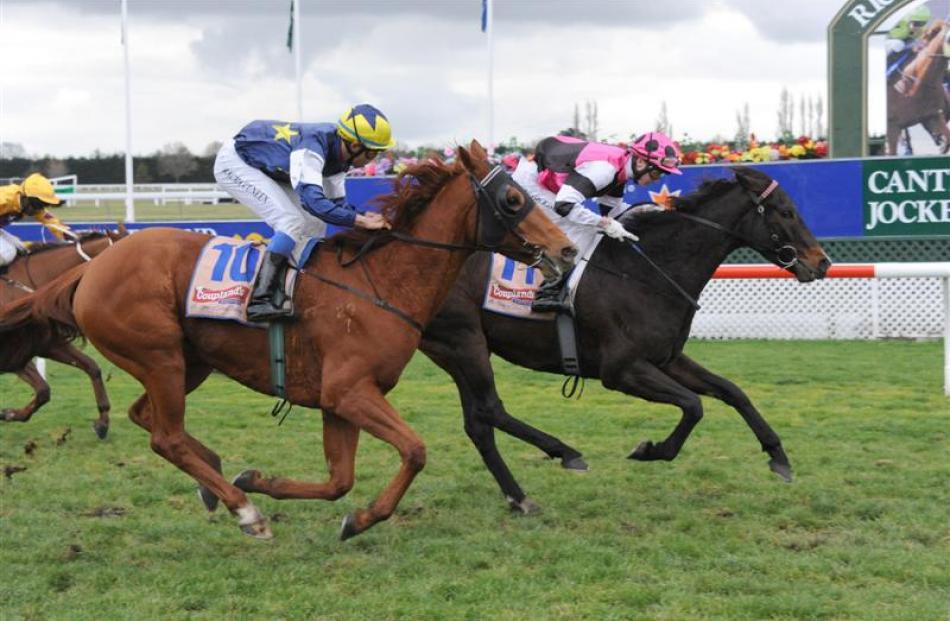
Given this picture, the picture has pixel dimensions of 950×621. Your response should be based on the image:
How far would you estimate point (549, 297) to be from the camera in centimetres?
618

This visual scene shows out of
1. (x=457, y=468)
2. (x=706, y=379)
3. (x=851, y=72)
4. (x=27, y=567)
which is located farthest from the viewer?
(x=851, y=72)

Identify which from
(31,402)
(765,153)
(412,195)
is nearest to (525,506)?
(412,195)

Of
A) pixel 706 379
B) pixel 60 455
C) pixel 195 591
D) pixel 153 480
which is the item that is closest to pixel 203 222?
pixel 60 455

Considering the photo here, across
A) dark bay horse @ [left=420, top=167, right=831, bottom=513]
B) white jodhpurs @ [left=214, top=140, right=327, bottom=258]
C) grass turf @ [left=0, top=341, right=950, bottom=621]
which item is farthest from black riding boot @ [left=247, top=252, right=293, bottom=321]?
dark bay horse @ [left=420, top=167, right=831, bottom=513]

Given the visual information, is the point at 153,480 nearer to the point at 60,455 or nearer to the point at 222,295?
the point at 60,455

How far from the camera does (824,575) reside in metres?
4.62

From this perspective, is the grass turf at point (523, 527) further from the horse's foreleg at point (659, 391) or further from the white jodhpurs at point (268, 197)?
the white jodhpurs at point (268, 197)

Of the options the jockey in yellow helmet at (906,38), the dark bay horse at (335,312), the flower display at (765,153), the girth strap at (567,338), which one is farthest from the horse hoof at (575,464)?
the jockey in yellow helmet at (906,38)

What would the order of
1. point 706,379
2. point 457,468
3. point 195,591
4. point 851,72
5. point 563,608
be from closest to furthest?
1. point 563,608
2. point 195,591
3. point 706,379
4. point 457,468
5. point 851,72

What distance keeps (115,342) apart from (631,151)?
108 inches

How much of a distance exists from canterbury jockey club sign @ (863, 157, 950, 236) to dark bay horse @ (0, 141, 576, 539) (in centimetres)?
831

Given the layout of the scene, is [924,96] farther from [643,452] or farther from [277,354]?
[277,354]

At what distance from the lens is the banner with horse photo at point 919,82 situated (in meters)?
13.2

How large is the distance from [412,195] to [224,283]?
87 centimetres
